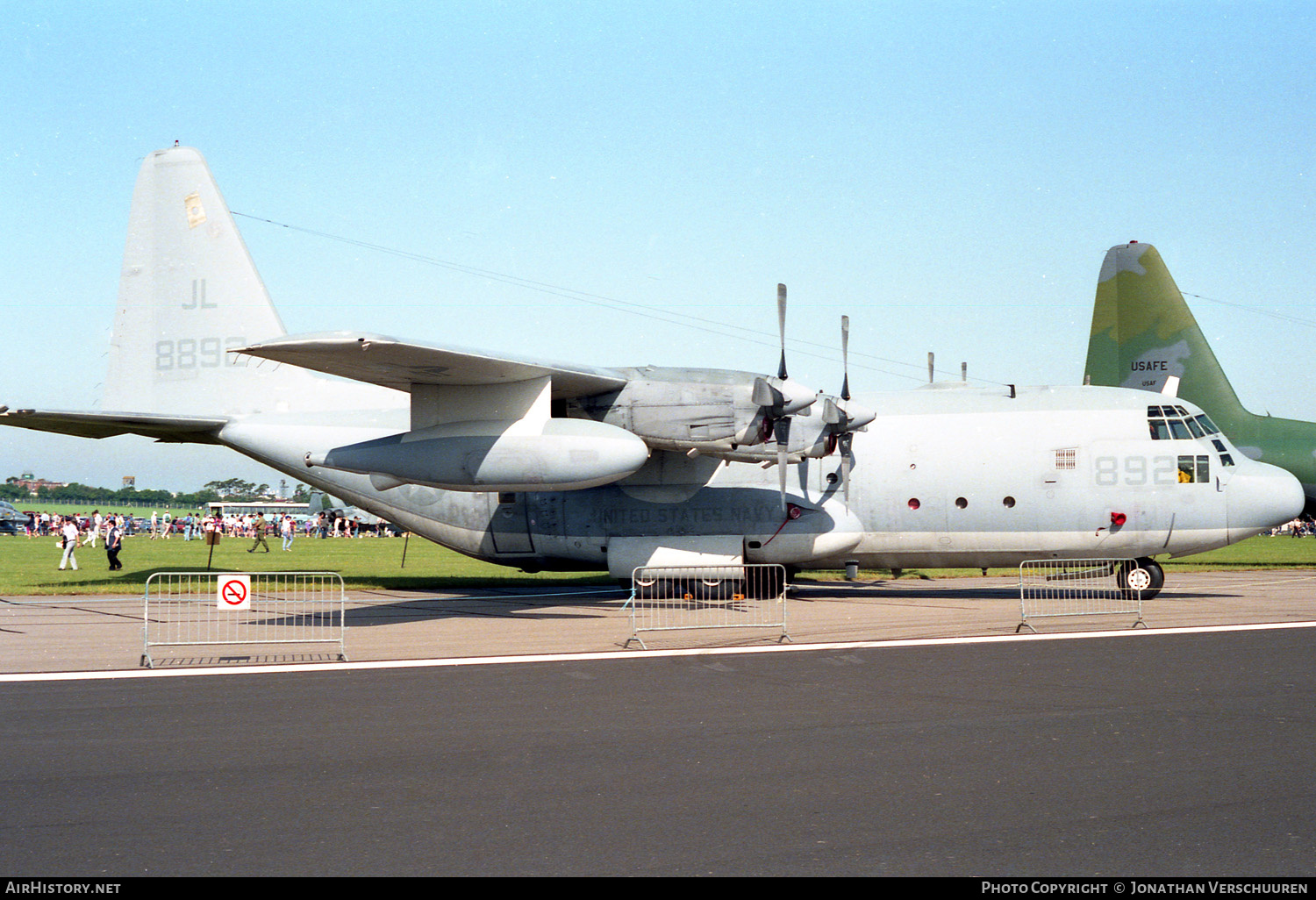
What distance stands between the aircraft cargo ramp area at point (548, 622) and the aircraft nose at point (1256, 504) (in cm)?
140

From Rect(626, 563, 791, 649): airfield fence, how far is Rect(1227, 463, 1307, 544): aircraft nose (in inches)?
320

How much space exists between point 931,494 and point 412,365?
9.87 m

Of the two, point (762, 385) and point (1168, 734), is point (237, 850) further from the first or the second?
point (762, 385)

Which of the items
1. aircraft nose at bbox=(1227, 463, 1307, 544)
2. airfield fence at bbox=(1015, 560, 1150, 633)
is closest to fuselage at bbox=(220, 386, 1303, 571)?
aircraft nose at bbox=(1227, 463, 1307, 544)

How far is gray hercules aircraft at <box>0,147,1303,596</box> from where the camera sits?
652 inches

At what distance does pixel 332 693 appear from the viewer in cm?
966

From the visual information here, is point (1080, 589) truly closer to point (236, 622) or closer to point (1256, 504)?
point (1256, 504)

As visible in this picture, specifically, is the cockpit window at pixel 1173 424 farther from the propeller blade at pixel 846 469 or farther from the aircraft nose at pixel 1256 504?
the propeller blade at pixel 846 469

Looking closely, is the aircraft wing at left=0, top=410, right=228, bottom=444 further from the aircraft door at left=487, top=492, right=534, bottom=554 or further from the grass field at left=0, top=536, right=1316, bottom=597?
the aircraft door at left=487, top=492, right=534, bottom=554

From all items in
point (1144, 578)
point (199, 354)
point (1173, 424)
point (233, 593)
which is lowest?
point (1144, 578)

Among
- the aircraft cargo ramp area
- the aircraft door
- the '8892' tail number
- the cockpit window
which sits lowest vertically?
the aircraft cargo ramp area

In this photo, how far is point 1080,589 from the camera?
2070 cm

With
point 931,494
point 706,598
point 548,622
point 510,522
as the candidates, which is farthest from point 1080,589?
point 510,522
